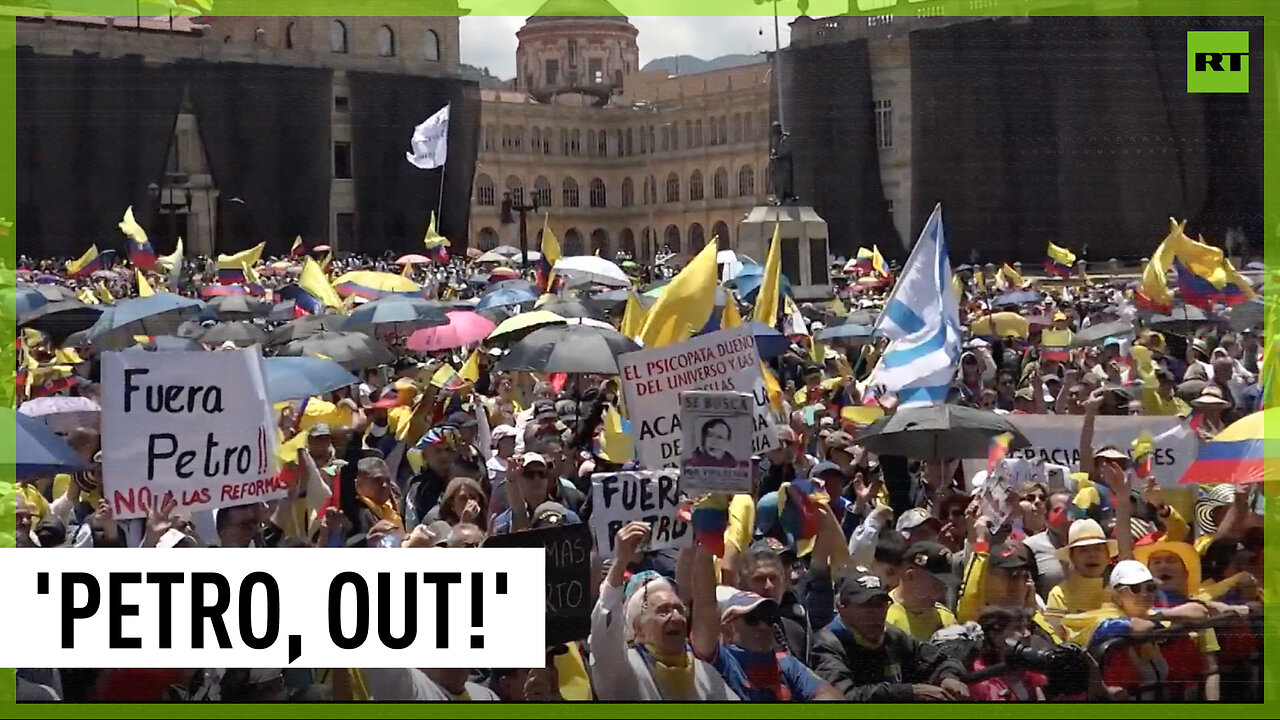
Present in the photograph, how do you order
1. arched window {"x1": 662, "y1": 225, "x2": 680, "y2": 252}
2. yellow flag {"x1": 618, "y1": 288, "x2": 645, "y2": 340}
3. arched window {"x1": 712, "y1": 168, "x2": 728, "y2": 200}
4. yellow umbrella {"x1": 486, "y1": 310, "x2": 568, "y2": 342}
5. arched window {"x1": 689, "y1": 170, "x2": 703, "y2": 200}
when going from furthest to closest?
arched window {"x1": 662, "y1": 225, "x2": 680, "y2": 252}
arched window {"x1": 712, "y1": 168, "x2": 728, "y2": 200}
arched window {"x1": 689, "y1": 170, "x2": 703, "y2": 200}
yellow umbrella {"x1": 486, "y1": 310, "x2": 568, "y2": 342}
yellow flag {"x1": 618, "y1": 288, "x2": 645, "y2": 340}

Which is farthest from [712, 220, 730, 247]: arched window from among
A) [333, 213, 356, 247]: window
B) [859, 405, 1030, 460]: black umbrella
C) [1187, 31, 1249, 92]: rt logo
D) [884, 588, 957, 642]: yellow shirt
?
[884, 588, 957, 642]: yellow shirt

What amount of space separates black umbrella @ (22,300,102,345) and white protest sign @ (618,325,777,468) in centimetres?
979

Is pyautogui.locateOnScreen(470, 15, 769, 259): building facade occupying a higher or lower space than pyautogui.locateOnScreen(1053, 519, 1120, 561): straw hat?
higher

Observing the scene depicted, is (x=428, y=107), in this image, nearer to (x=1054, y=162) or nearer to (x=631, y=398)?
(x=1054, y=162)

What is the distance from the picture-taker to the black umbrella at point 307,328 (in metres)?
12.9

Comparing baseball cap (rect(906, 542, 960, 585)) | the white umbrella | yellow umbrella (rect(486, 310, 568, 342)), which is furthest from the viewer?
the white umbrella

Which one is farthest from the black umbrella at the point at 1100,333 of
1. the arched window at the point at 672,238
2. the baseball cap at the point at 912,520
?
the arched window at the point at 672,238

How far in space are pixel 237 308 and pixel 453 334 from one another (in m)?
4.25

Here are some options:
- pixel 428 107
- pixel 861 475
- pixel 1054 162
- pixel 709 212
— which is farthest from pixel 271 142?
pixel 861 475

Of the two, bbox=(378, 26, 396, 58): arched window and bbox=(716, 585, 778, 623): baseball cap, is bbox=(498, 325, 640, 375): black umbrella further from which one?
bbox=(378, 26, 396, 58): arched window

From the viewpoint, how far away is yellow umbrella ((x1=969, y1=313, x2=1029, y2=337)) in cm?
1589

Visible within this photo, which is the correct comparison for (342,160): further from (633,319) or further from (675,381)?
(675,381)

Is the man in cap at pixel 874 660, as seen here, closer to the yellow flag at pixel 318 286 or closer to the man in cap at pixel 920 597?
the man in cap at pixel 920 597

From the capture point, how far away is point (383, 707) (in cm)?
443
